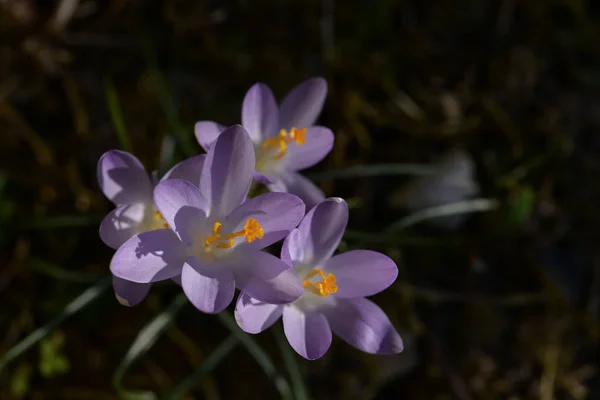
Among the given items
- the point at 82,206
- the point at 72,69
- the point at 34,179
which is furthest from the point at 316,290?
the point at 72,69

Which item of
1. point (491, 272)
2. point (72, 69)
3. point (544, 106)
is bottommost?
point (491, 272)

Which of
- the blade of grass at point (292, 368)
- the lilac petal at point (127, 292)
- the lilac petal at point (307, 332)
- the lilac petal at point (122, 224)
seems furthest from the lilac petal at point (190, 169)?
the blade of grass at point (292, 368)

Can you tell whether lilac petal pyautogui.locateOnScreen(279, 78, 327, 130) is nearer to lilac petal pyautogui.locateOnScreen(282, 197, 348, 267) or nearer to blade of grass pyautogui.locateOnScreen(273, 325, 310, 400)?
lilac petal pyautogui.locateOnScreen(282, 197, 348, 267)

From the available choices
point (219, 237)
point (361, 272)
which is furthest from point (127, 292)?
point (361, 272)

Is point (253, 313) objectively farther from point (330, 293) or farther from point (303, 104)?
point (303, 104)

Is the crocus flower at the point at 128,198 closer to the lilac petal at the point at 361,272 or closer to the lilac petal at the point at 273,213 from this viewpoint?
the lilac petal at the point at 273,213

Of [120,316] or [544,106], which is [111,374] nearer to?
[120,316]
